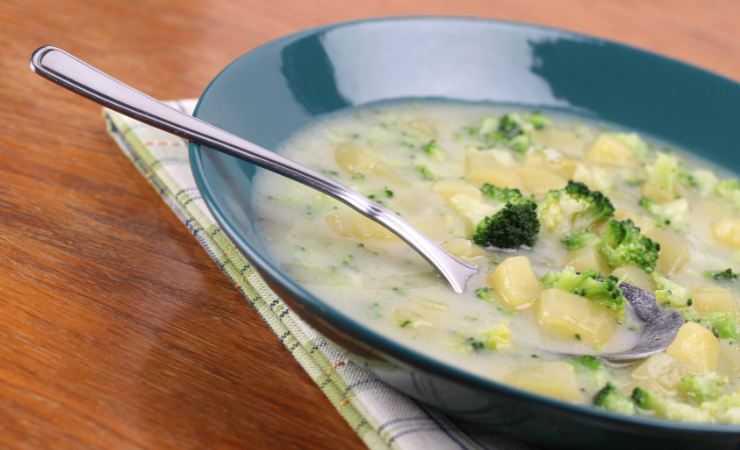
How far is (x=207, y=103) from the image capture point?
2.22 metres

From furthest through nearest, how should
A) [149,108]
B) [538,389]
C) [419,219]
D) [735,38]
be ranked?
1. [735,38]
2. [419,219]
3. [149,108]
4. [538,389]

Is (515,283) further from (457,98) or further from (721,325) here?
(457,98)

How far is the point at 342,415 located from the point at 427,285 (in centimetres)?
39

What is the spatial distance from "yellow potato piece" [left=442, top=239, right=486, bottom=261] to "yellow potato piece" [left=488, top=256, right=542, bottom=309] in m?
0.10

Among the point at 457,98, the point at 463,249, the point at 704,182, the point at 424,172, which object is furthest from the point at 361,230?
the point at 704,182

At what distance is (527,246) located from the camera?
7.66 feet

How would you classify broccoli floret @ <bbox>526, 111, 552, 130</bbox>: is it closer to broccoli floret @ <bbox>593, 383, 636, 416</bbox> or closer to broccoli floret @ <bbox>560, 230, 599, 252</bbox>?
broccoli floret @ <bbox>560, 230, 599, 252</bbox>

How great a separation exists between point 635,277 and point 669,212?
0.54 meters

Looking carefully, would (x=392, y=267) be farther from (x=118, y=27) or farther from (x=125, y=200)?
(x=118, y=27)

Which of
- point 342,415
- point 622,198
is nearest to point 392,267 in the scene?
point 342,415

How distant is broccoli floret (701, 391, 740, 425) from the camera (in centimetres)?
179

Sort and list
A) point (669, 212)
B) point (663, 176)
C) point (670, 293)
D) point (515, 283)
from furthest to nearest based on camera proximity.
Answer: point (663, 176) → point (669, 212) → point (670, 293) → point (515, 283)

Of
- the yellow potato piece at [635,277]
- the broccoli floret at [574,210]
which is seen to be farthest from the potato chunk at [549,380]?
the broccoli floret at [574,210]

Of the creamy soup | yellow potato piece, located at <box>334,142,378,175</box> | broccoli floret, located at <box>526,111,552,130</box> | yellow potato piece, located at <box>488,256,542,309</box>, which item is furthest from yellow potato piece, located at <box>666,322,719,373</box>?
broccoli floret, located at <box>526,111,552,130</box>
